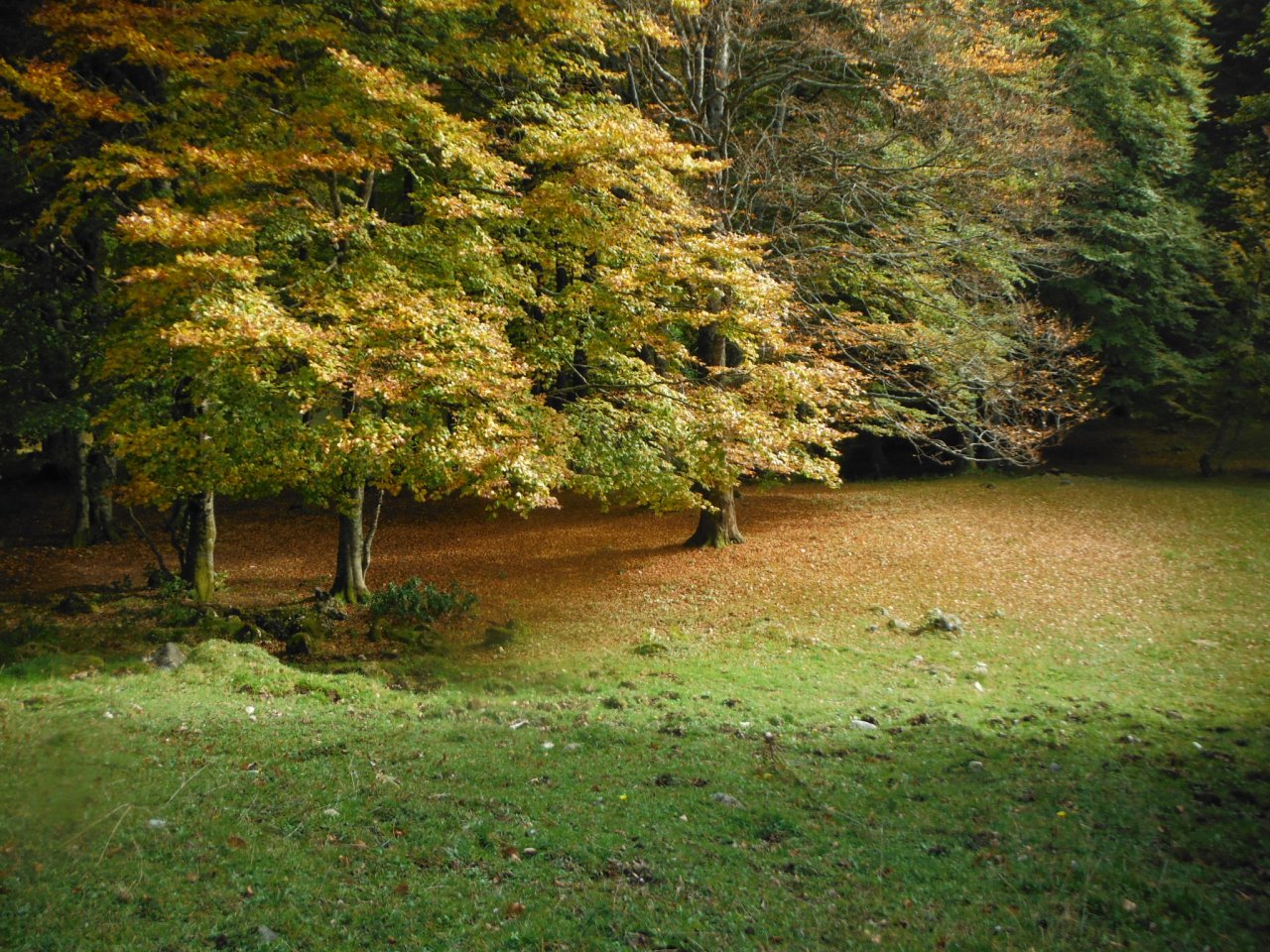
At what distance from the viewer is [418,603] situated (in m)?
14.4

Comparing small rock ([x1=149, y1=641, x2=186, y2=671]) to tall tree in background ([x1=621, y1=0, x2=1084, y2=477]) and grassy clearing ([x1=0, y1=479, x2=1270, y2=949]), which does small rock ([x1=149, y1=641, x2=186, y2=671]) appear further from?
tall tree in background ([x1=621, y1=0, x2=1084, y2=477])

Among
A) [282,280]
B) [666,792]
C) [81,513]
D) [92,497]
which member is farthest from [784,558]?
[92,497]

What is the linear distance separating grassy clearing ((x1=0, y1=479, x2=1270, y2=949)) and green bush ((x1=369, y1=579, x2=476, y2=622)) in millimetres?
1100

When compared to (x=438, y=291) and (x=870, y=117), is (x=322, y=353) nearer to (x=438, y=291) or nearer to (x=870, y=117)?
(x=438, y=291)

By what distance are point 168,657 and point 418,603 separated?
14.8 ft

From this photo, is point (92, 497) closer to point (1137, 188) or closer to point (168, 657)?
point (168, 657)

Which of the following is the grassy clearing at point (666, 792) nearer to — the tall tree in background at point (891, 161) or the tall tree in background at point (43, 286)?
the tall tree in background at point (43, 286)

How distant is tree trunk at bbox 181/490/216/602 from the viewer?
48.2 feet

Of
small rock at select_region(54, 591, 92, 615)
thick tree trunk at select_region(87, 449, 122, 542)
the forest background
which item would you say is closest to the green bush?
the forest background

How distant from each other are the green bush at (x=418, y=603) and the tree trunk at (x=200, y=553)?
2.92 m

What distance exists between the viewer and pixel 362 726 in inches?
328

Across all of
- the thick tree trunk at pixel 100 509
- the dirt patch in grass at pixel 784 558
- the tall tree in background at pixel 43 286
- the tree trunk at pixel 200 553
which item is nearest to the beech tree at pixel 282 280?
the tall tree in background at pixel 43 286

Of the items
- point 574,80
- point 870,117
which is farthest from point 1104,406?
point 574,80

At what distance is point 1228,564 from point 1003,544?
406 centimetres
